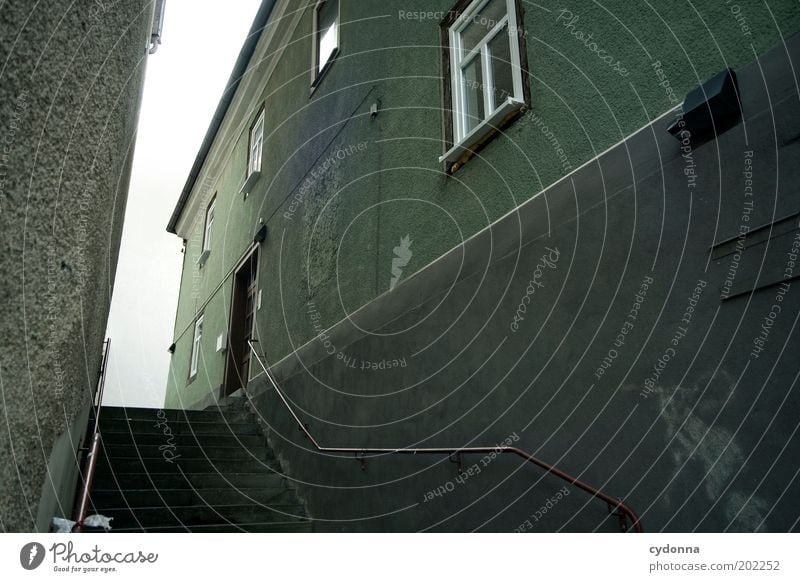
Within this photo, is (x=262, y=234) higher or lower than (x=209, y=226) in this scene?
lower

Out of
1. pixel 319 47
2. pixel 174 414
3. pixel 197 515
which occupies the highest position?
pixel 319 47

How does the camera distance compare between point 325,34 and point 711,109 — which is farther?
point 325,34

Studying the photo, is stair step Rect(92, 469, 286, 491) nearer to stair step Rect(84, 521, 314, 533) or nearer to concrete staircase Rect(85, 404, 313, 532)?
concrete staircase Rect(85, 404, 313, 532)

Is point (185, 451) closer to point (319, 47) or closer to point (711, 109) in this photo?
point (319, 47)

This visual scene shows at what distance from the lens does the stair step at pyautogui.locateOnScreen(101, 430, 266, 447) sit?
16.3 feet

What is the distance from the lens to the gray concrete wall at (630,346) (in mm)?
1977

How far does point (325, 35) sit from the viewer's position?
21.8ft

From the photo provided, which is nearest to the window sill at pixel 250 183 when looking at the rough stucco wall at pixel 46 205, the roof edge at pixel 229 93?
the roof edge at pixel 229 93

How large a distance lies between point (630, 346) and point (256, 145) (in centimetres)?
721

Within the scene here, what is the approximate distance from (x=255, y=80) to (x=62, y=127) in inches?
312

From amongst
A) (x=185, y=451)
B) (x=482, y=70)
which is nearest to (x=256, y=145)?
(x=185, y=451)

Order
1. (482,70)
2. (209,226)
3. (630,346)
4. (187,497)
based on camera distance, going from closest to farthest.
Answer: (630,346) → (482,70) → (187,497) → (209,226)

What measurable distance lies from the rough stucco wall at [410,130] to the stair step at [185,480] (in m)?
1.36

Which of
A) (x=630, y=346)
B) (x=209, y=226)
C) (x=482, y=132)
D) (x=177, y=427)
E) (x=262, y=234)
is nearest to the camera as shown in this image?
(x=630, y=346)
